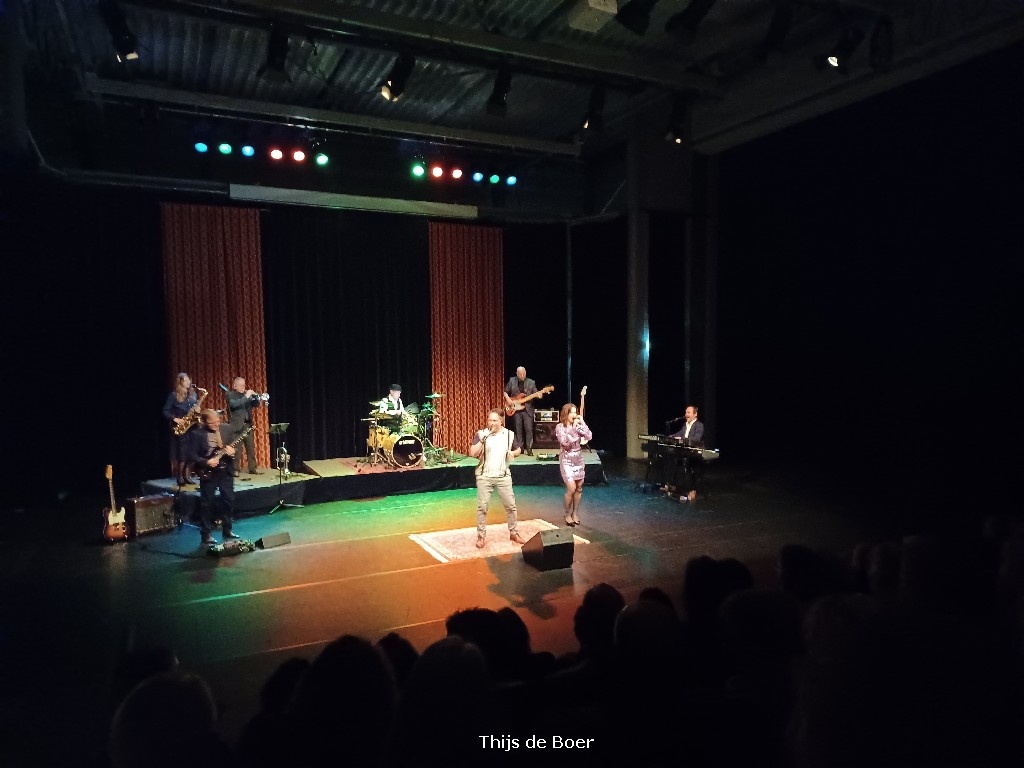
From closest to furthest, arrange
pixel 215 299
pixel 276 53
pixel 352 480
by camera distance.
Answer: pixel 276 53
pixel 352 480
pixel 215 299

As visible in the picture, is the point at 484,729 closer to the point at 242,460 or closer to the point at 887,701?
the point at 887,701

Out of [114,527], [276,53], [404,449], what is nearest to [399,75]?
[276,53]

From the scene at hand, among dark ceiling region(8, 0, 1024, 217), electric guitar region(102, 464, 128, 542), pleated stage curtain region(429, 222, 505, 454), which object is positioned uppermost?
dark ceiling region(8, 0, 1024, 217)

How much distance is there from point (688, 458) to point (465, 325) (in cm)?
512

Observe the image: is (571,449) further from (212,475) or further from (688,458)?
(212,475)

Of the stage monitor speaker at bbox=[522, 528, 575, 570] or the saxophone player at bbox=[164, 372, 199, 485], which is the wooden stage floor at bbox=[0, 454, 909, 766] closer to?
the stage monitor speaker at bbox=[522, 528, 575, 570]

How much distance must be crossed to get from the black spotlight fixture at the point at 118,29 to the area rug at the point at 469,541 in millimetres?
5661

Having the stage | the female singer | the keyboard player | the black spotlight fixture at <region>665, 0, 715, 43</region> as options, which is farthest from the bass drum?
the black spotlight fixture at <region>665, 0, 715, 43</region>

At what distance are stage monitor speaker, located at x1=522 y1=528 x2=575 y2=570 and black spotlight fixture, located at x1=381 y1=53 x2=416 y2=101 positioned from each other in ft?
16.7

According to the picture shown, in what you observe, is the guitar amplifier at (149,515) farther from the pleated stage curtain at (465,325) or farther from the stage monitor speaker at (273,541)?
the pleated stage curtain at (465,325)

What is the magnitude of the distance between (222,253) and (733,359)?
28.7 feet

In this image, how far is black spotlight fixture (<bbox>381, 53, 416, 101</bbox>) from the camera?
7.47 m

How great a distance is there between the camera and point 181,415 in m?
9.15

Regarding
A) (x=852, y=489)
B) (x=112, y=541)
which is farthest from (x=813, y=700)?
(x=852, y=489)
